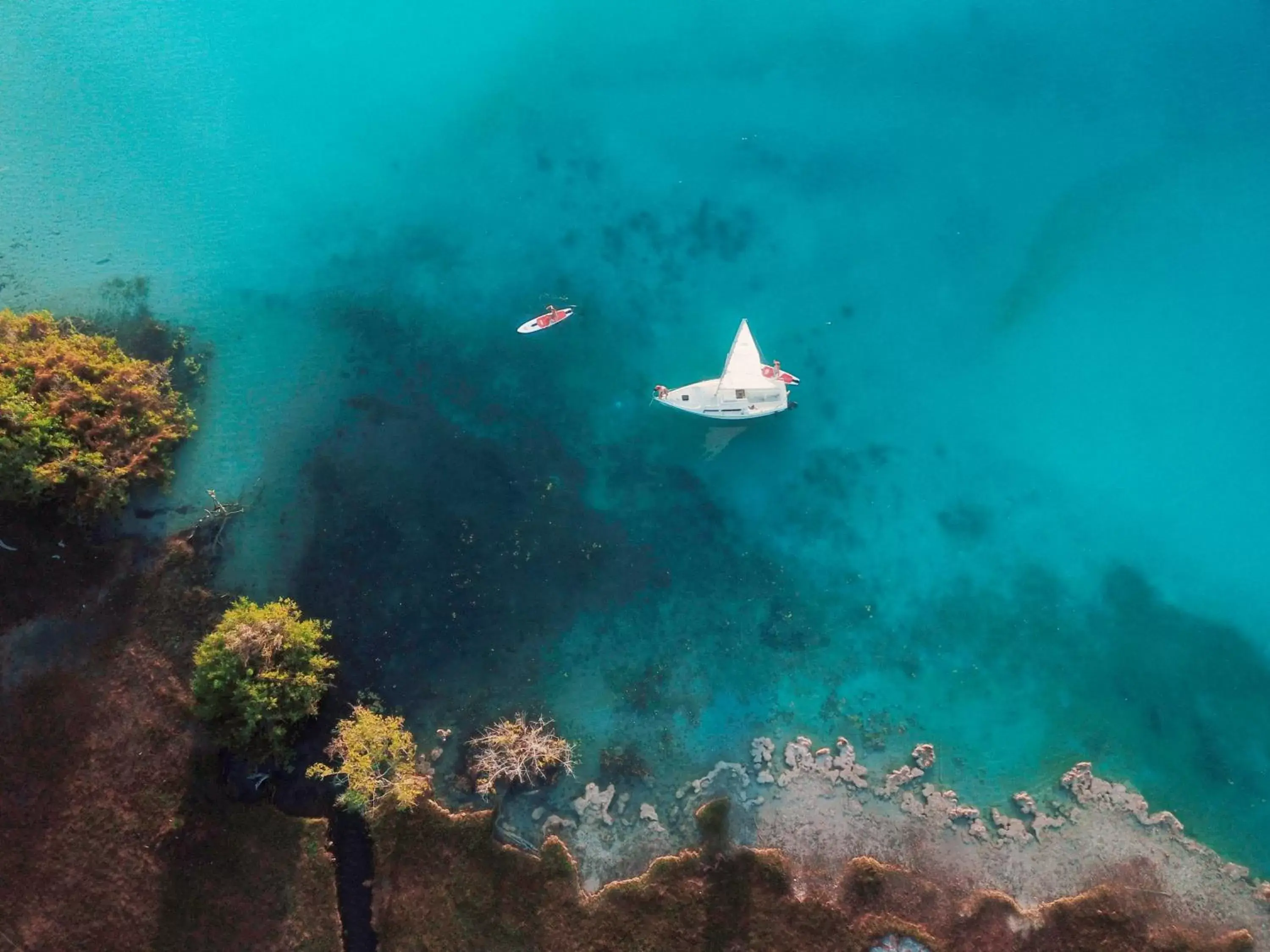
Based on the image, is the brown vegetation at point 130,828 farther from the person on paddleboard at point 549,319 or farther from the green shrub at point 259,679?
the person on paddleboard at point 549,319

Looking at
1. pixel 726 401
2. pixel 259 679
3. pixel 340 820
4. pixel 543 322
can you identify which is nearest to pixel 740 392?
pixel 726 401

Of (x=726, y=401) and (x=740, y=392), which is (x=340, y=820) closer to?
(x=726, y=401)

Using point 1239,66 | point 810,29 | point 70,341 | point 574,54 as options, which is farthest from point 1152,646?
point 70,341

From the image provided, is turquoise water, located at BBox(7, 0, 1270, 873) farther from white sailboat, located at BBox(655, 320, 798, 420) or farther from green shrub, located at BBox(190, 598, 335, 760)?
green shrub, located at BBox(190, 598, 335, 760)

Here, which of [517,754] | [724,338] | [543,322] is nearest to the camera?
[517,754]

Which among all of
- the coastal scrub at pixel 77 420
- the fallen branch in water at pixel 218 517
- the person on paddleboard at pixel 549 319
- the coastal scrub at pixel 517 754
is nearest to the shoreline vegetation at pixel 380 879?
the coastal scrub at pixel 517 754
